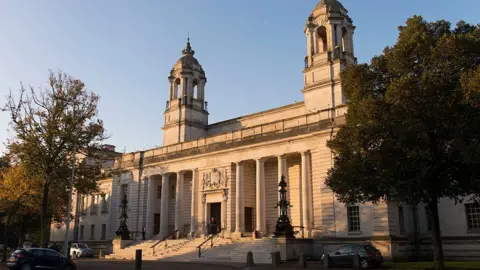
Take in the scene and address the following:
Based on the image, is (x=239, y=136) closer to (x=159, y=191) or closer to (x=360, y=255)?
(x=159, y=191)

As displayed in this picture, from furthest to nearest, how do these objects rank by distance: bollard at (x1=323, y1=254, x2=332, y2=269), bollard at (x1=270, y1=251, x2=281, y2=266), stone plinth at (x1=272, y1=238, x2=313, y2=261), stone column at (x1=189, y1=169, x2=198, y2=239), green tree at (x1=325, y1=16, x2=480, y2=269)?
stone column at (x1=189, y1=169, x2=198, y2=239) → stone plinth at (x1=272, y1=238, x2=313, y2=261) → bollard at (x1=270, y1=251, x2=281, y2=266) → bollard at (x1=323, y1=254, x2=332, y2=269) → green tree at (x1=325, y1=16, x2=480, y2=269)

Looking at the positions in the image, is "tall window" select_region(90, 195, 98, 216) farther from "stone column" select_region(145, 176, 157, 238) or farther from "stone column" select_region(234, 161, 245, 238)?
"stone column" select_region(234, 161, 245, 238)

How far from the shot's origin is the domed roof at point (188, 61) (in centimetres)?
5341

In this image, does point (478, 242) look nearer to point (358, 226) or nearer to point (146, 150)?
point (358, 226)

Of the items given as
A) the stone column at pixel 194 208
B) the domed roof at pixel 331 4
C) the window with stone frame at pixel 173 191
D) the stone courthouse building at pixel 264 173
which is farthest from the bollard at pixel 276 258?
the domed roof at pixel 331 4

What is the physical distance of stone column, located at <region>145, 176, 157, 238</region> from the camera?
4584 cm

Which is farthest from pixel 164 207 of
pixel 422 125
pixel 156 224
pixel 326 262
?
pixel 422 125

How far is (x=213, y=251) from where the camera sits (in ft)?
112

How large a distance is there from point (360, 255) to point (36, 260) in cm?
1739

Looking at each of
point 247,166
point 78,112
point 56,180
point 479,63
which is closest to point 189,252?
point 247,166

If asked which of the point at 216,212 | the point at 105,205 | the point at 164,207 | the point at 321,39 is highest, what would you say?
the point at 321,39

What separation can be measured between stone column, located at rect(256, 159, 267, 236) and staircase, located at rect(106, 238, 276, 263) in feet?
7.23

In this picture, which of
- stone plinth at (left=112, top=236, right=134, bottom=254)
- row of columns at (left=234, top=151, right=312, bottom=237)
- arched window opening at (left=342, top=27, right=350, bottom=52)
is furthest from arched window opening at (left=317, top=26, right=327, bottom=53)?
stone plinth at (left=112, top=236, right=134, bottom=254)

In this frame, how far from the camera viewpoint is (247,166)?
131ft
